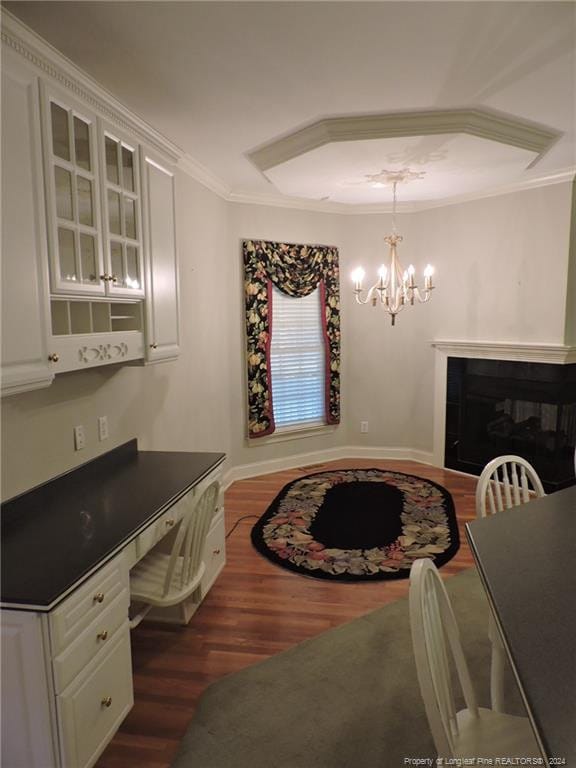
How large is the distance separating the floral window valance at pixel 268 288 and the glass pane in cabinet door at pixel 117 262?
8.01 feet

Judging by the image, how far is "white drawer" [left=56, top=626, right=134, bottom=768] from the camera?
1.61 metres

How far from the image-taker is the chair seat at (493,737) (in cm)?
131

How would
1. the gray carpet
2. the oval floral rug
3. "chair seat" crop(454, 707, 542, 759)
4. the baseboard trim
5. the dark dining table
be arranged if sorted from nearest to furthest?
the dark dining table
"chair seat" crop(454, 707, 542, 759)
the gray carpet
the oval floral rug
the baseboard trim

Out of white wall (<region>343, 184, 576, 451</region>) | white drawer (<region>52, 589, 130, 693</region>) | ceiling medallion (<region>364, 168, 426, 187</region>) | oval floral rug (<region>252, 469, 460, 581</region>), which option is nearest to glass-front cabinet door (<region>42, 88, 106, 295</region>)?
white drawer (<region>52, 589, 130, 693</region>)

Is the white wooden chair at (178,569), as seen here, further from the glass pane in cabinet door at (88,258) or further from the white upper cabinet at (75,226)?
the glass pane in cabinet door at (88,258)

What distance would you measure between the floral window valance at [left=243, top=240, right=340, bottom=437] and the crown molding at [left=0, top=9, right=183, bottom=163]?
214 centimetres

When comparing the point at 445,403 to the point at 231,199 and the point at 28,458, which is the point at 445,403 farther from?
the point at 28,458

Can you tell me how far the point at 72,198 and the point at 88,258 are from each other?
0.25 m

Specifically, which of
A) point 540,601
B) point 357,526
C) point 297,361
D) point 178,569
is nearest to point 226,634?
point 178,569

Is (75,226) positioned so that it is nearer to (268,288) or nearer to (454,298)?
(268,288)

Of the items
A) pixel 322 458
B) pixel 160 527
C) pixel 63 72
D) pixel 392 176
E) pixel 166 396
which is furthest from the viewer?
pixel 322 458

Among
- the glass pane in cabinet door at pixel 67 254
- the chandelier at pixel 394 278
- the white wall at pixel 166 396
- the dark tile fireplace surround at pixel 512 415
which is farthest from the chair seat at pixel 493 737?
the dark tile fireplace surround at pixel 512 415

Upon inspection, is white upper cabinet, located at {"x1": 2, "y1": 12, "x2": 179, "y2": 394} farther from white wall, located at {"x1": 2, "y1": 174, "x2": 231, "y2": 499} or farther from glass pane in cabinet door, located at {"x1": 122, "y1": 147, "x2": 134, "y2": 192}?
white wall, located at {"x1": 2, "y1": 174, "x2": 231, "y2": 499}

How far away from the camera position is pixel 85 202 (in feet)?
7.32
